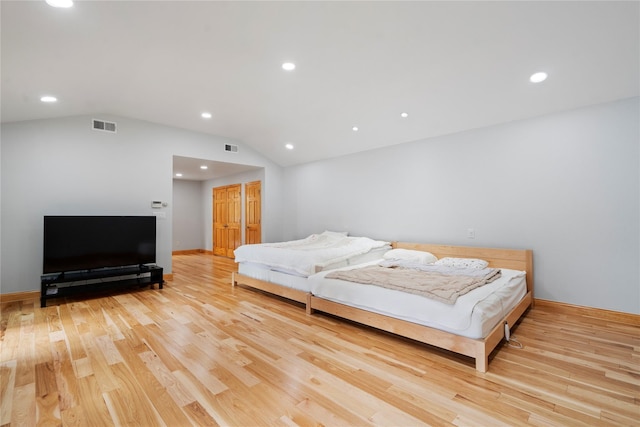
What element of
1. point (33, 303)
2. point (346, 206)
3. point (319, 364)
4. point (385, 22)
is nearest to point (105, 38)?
point (385, 22)

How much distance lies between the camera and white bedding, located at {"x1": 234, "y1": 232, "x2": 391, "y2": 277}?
3814 mm

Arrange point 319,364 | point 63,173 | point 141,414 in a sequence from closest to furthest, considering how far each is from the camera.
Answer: point 141,414 → point 319,364 → point 63,173

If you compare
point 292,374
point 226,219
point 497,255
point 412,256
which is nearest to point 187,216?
point 226,219

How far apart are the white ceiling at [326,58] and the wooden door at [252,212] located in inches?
115

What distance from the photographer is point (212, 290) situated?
14.9 ft

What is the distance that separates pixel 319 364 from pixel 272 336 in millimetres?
706

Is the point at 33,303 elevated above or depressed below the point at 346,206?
below

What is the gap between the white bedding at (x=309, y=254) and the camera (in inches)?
150

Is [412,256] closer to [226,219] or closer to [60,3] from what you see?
[60,3]

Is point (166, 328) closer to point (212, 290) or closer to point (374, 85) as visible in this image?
point (212, 290)

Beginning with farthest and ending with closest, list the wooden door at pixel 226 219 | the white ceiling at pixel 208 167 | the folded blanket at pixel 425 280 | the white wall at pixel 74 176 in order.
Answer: the wooden door at pixel 226 219
the white ceiling at pixel 208 167
the white wall at pixel 74 176
the folded blanket at pixel 425 280

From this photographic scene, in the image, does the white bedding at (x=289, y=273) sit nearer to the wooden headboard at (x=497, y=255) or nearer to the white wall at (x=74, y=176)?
the wooden headboard at (x=497, y=255)

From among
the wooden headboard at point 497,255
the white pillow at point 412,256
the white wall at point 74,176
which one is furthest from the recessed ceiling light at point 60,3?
the wooden headboard at point 497,255

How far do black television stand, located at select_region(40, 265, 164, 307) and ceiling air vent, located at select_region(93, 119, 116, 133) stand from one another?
224 centimetres
